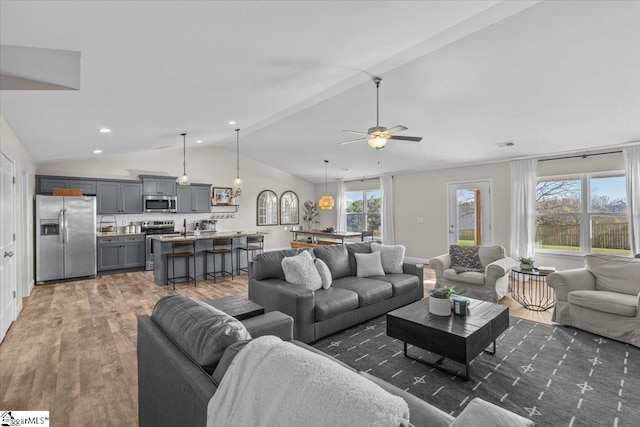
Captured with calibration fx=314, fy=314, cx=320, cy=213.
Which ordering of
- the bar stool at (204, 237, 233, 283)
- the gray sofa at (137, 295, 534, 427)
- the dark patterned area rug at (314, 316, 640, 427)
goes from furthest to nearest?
the bar stool at (204, 237, 233, 283)
the dark patterned area rug at (314, 316, 640, 427)
the gray sofa at (137, 295, 534, 427)

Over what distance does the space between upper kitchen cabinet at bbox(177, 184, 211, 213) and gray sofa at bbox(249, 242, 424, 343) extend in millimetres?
5228

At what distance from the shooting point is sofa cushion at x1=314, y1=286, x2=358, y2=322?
3.20 metres

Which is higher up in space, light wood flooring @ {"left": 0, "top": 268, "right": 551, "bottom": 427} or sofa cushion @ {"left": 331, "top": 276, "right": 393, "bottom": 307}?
sofa cushion @ {"left": 331, "top": 276, "right": 393, "bottom": 307}

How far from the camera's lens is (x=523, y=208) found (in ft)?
19.6

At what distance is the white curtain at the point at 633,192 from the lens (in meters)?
4.84

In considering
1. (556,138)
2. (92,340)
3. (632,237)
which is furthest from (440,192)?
(92,340)

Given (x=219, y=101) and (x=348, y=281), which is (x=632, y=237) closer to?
(x=348, y=281)

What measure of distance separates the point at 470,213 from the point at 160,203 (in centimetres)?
730

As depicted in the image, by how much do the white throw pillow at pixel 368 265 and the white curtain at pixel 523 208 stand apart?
3.39 m

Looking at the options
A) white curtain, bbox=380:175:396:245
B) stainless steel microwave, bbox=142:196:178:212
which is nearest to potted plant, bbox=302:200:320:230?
white curtain, bbox=380:175:396:245

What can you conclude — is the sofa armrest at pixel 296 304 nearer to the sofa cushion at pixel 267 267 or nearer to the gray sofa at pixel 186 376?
the sofa cushion at pixel 267 267

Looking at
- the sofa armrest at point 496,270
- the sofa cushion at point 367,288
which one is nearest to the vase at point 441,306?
the sofa cushion at point 367,288

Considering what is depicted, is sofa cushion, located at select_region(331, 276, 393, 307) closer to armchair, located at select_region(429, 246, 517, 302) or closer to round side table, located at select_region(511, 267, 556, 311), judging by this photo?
armchair, located at select_region(429, 246, 517, 302)

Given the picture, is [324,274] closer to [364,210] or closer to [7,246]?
[7,246]
